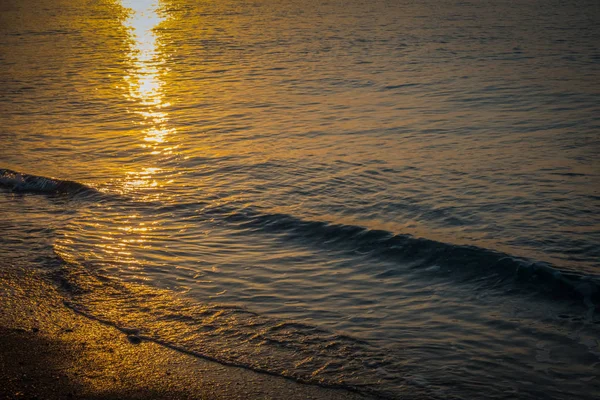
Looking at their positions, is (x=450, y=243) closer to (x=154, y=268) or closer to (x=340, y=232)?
(x=340, y=232)

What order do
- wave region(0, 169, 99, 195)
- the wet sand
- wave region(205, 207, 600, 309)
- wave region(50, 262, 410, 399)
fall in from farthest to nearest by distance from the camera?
wave region(0, 169, 99, 195) < wave region(205, 207, 600, 309) < wave region(50, 262, 410, 399) < the wet sand

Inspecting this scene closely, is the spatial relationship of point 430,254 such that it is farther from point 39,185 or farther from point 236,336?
point 39,185

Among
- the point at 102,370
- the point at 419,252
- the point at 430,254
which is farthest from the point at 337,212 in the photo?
the point at 102,370

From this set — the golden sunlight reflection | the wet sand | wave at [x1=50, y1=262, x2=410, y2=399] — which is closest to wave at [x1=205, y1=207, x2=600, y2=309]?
wave at [x1=50, y1=262, x2=410, y2=399]

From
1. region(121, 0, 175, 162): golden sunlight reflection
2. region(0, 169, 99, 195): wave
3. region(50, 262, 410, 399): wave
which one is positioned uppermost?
region(121, 0, 175, 162): golden sunlight reflection

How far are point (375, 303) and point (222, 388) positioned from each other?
6.80 ft

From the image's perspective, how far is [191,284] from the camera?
6.84 metres

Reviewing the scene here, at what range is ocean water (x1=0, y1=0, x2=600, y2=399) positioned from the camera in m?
5.61

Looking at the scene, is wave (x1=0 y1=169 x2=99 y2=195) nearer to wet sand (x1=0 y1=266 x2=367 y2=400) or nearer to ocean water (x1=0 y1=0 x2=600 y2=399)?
ocean water (x1=0 y1=0 x2=600 y2=399)

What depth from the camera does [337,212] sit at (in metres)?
9.11

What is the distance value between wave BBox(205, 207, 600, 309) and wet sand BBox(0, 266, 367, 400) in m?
2.68

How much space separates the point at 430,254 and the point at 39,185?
6.29 metres

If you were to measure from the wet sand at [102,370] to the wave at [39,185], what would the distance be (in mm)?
4410

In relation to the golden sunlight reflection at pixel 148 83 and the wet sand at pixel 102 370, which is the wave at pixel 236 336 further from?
the golden sunlight reflection at pixel 148 83
